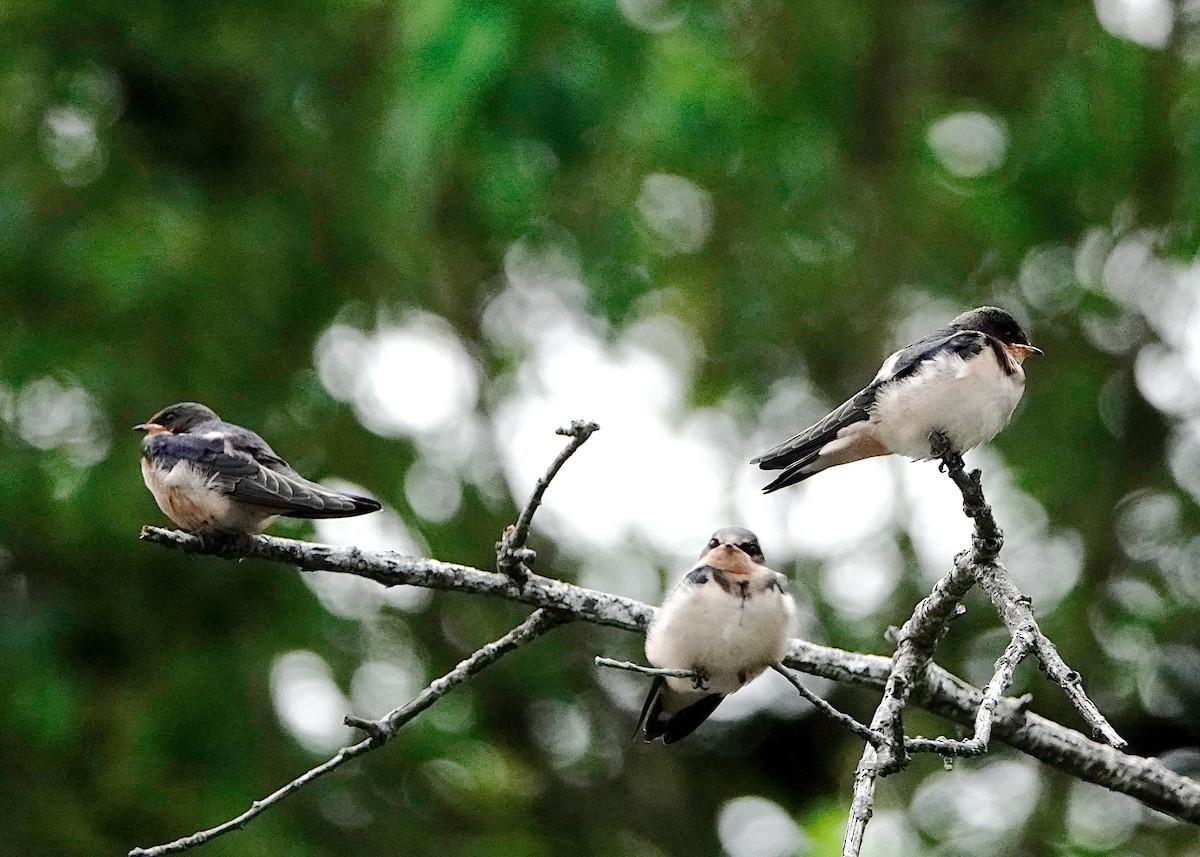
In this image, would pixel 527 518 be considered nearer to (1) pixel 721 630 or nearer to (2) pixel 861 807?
(1) pixel 721 630

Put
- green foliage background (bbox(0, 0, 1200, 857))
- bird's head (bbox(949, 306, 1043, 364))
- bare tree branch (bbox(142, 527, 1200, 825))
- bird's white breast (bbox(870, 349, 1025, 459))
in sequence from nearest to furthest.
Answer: bare tree branch (bbox(142, 527, 1200, 825)) → bird's white breast (bbox(870, 349, 1025, 459)) → bird's head (bbox(949, 306, 1043, 364)) → green foliage background (bbox(0, 0, 1200, 857))

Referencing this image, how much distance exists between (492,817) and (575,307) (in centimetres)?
361

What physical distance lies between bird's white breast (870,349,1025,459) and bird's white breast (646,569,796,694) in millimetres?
775

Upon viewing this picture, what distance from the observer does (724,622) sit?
165 inches

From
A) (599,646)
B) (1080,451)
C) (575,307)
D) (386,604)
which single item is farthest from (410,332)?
(1080,451)

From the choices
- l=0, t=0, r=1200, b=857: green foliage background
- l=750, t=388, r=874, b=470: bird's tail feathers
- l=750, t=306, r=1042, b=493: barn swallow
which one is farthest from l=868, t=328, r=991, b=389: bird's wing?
l=0, t=0, r=1200, b=857: green foliage background

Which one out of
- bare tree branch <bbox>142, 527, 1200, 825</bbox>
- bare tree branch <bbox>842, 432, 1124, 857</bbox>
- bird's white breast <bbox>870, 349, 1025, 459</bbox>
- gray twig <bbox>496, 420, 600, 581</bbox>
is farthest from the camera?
bird's white breast <bbox>870, 349, 1025, 459</bbox>

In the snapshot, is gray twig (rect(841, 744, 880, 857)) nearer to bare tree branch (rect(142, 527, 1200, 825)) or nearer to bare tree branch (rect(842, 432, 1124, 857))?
bare tree branch (rect(842, 432, 1124, 857))

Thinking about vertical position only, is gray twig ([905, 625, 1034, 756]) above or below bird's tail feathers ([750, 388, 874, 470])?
below

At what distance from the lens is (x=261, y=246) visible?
799 centimetres

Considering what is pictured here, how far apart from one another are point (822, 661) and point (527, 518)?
1.13 m

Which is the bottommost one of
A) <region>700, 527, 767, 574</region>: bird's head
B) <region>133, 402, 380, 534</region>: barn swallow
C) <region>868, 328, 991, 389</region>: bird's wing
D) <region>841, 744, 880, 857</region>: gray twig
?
<region>841, 744, 880, 857</region>: gray twig

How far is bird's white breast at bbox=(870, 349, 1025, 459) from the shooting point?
4602mm

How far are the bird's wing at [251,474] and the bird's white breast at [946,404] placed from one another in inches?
69.7
